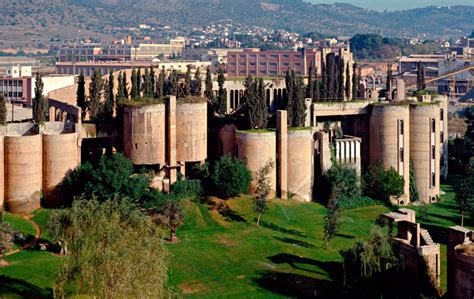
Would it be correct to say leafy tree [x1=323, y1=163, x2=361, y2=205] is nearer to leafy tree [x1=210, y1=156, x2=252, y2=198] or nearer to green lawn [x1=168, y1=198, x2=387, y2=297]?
green lawn [x1=168, y1=198, x2=387, y2=297]

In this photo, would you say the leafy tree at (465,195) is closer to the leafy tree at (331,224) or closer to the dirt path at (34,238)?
the leafy tree at (331,224)

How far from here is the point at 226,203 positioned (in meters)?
57.2

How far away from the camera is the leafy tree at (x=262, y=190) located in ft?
180

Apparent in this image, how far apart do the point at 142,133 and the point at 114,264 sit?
82.5 ft

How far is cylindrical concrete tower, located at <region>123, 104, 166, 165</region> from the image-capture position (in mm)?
57469

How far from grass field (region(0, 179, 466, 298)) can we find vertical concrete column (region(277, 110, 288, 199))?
1.22 m

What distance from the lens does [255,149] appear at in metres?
59.5

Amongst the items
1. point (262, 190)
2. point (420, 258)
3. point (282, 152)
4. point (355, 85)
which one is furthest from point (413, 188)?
point (420, 258)

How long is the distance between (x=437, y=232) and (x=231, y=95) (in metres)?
21.7

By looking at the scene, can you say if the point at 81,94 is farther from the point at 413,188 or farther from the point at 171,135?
the point at 413,188

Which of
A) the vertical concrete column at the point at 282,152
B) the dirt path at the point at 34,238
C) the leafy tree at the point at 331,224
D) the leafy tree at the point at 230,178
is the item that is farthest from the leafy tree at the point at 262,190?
the dirt path at the point at 34,238

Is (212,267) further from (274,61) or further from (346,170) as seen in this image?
(274,61)

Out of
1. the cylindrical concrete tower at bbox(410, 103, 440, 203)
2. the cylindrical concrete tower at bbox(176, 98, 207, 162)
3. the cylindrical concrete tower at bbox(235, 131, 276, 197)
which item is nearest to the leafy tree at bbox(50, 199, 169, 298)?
the cylindrical concrete tower at bbox(176, 98, 207, 162)

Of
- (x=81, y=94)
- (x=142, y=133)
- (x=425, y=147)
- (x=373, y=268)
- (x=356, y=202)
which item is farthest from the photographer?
(x=425, y=147)
